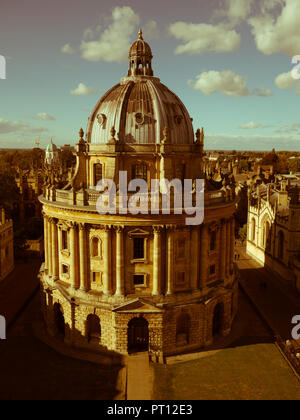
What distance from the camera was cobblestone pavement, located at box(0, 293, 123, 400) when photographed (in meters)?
28.5

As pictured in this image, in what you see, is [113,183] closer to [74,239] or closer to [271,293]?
[74,239]

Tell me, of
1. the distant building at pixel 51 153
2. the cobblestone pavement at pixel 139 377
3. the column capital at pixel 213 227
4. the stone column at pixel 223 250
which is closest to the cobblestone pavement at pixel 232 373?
the cobblestone pavement at pixel 139 377

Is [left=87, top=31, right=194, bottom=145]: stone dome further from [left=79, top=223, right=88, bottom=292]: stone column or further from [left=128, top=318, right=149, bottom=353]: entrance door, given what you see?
[left=128, top=318, right=149, bottom=353]: entrance door

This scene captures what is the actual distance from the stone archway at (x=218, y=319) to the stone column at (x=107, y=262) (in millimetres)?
11801

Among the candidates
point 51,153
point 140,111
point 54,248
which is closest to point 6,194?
point 54,248

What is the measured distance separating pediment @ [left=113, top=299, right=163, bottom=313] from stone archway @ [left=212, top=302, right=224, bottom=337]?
7.63 metres

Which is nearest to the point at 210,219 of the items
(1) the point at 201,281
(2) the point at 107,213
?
(1) the point at 201,281

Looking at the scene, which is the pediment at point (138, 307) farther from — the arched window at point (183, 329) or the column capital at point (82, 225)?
the column capital at point (82, 225)

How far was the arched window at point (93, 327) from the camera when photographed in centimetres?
3462

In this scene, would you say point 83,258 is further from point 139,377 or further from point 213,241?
point 213,241

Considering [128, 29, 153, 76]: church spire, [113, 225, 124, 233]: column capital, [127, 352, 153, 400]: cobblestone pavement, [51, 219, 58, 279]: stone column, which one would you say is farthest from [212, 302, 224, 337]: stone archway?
[128, 29, 153, 76]: church spire

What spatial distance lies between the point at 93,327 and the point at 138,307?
5792 millimetres

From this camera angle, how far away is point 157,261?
32750mm

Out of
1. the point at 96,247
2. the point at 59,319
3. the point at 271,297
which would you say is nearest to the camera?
the point at 96,247
